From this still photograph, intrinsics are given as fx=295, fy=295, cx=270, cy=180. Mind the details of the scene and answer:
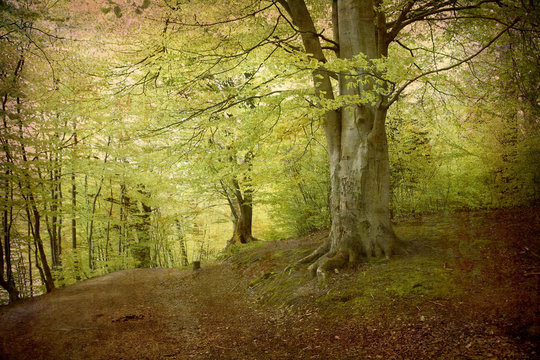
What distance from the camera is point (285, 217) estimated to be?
10.8 meters

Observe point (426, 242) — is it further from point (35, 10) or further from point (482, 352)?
point (35, 10)

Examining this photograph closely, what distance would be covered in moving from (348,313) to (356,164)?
261 centimetres

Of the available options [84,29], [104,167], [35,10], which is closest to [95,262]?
[104,167]

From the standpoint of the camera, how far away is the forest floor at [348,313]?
2.96 metres

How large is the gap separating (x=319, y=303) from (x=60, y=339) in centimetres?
400

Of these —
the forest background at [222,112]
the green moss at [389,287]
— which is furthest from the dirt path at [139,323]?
the forest background at [222,112]

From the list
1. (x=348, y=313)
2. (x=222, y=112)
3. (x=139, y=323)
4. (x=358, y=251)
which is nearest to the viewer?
(x=348, y=313)

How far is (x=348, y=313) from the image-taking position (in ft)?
13.0

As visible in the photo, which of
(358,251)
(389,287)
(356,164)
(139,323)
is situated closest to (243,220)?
(139,323)

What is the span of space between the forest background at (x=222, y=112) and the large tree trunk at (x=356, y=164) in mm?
527

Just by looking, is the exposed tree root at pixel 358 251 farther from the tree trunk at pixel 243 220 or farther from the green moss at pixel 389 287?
the tree trunk at pixel 243 220

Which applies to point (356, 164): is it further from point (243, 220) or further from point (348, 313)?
point (243, 220)

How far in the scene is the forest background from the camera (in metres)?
5.21

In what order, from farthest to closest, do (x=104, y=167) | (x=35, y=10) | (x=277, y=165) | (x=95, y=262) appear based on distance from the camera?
1. (x=95, y=262)
2. (x=104, y=167)
3. (x=277, y=165)
4. (x=35, y=10)
